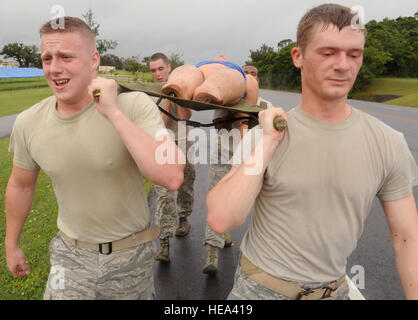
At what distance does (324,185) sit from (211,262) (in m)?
2.47

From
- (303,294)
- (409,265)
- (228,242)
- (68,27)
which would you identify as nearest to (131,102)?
(68,27)

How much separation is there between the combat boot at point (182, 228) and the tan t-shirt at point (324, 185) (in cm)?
304

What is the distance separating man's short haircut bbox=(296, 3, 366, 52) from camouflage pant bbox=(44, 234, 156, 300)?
5.46ft

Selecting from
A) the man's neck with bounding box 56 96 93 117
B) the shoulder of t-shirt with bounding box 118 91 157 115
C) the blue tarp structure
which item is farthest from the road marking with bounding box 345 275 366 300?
the blue tarp structure

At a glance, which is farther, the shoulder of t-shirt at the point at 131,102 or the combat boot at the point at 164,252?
the combat boot at the point at 164,252

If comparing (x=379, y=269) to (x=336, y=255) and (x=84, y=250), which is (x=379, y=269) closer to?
(x=336, y=255)

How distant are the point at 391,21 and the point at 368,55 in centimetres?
2561

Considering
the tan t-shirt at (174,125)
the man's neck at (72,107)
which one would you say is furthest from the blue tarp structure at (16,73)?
the man's neck at (72,107)

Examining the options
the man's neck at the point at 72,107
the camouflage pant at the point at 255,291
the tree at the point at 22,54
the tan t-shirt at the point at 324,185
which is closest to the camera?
the tan t-shirt at the point at 324,185

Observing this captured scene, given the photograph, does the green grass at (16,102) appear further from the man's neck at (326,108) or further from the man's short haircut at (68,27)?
the man's neck at (326,108)

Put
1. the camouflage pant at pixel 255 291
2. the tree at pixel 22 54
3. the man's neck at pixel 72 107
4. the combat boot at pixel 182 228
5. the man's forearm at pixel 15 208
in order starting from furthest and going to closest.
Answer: the tree at pixel 22 54 → the combat boot at pixel 182 228 → the man's forearm at pixel 15 208 → the man's neck at pixel 72 107 → the camouflage pant at pixel 255 291

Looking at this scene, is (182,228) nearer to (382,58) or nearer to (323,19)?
(323,19)

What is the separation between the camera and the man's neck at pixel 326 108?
1.63 meters

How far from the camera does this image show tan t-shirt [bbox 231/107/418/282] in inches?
63.6
